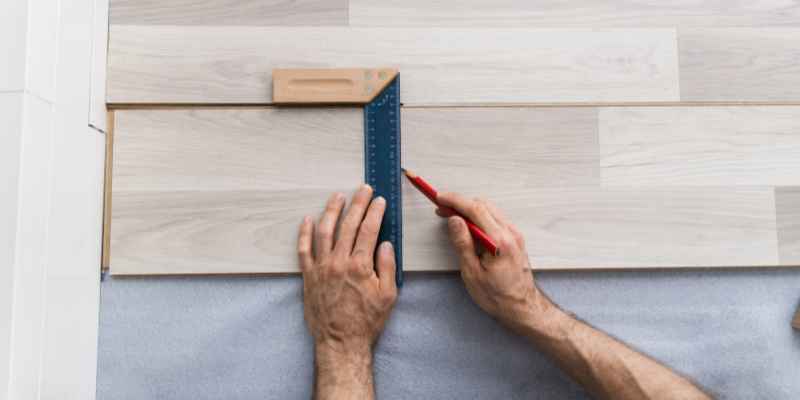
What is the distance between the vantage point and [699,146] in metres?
1.02

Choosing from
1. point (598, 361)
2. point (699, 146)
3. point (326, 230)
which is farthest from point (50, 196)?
point (699, 146)

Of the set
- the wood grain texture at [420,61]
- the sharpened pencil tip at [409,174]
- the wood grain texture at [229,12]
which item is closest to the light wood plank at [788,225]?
the wood grain texture at [420,61]

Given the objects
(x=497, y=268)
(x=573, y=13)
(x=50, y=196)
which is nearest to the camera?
(x=50, y=196)

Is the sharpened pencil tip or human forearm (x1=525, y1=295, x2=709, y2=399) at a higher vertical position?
the sharpened pencil tip

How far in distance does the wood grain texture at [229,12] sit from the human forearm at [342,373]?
0.63 m

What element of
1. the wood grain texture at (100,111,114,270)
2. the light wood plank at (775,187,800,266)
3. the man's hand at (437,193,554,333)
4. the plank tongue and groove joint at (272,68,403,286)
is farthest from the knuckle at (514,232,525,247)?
the wood grain texture at (100,111,114,270)

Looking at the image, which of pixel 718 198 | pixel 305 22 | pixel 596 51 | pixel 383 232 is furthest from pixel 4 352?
pixel 718 198

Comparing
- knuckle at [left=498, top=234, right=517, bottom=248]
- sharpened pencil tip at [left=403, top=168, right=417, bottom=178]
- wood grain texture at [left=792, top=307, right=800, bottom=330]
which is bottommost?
wood grain texture at [left=792, top=307, right=800, bottom=330]

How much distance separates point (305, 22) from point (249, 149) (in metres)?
0.27

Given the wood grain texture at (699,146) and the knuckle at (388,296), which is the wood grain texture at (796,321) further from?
the knuckle at (388,296)

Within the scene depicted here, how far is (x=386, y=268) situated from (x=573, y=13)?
0.63 meters

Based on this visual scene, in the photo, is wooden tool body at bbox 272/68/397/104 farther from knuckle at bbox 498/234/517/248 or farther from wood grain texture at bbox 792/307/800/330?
wood grain texture at bbox 792/307/800/330

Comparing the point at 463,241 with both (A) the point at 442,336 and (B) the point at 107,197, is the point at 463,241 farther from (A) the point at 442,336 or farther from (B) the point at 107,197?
(B) the point at 107,197

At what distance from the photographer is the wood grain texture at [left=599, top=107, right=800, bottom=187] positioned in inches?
39.8
